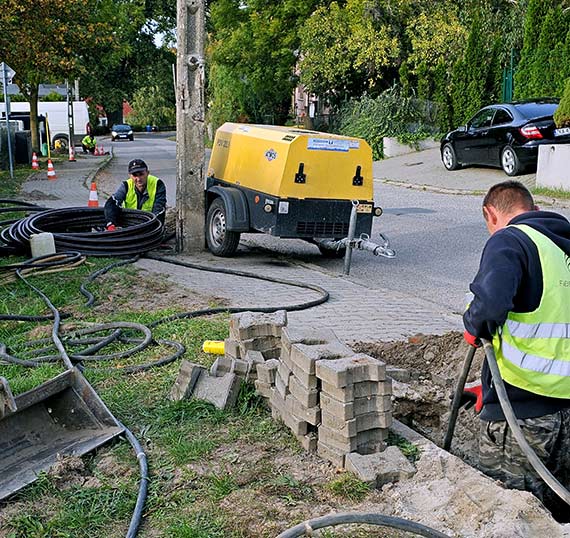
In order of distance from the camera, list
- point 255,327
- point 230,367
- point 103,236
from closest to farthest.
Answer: point 230,367, point 255,327, point 103,236

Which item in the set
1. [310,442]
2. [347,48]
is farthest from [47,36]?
[310,442]

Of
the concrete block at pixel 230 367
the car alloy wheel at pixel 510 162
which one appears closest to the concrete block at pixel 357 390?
the concrete block at pixel 230 367

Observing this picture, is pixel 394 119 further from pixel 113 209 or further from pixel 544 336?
pixel 544 336

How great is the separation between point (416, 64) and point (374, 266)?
23.2 meters

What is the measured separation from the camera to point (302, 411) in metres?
4.54

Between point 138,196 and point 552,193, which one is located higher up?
point 138,196

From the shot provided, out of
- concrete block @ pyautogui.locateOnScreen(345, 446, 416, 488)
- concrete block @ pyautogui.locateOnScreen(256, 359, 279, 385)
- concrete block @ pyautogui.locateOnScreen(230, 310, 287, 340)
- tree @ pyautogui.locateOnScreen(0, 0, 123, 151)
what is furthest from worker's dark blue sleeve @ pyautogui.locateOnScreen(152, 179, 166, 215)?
tree @ pyautogui.locateOnScreen(0, 0, 123, 151)

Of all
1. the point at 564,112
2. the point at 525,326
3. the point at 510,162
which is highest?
the point at 564,112

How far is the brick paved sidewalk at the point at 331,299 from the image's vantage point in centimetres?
742

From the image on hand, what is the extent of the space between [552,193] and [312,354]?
47.5 ft

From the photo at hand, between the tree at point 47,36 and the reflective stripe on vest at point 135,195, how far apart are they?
1328 centimetres

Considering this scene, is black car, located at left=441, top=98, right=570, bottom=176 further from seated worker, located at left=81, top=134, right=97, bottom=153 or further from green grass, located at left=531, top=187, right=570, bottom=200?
seated worker, located at left=81, top=134, right=97, bottom=153

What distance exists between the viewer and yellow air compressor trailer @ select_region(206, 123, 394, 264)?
33.1 ft

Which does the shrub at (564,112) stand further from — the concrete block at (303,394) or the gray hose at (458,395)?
the concrete block at (303,394)
